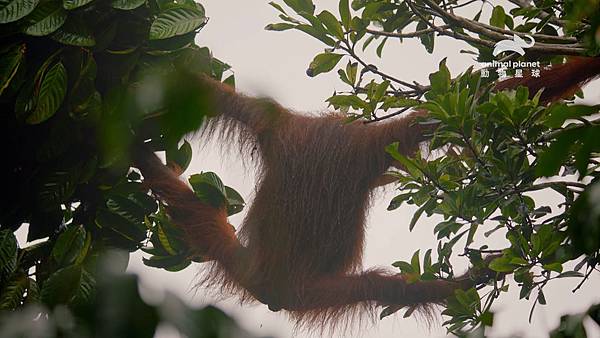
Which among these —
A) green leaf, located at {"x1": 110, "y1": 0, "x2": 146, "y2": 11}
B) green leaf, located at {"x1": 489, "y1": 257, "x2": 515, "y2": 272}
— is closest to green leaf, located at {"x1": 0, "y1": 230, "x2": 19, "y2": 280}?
green leaf, located at {"x1": 110, "y1": 0, "x2": 146, "y2": 11}

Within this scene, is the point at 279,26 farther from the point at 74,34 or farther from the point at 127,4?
the point at 74,34

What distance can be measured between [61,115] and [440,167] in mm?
1466

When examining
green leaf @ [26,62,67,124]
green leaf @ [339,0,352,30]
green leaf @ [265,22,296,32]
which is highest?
green leaf @ [339,0,352,30]

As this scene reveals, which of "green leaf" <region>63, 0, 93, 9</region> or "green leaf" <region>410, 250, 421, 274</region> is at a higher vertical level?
"green leaf" <region>63, 0, 93, 9</region>

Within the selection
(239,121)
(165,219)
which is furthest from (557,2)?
(165,219)

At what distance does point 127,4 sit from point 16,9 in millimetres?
420

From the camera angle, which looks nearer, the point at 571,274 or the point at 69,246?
the point at 69,246

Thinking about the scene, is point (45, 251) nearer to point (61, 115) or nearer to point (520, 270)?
point (61, 115)

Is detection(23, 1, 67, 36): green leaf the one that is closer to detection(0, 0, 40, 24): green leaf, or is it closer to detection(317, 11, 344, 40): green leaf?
detection(0, 0, 40, 24): green leaf

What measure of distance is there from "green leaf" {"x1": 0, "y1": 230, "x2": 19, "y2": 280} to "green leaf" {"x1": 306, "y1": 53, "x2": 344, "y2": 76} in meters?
1.47

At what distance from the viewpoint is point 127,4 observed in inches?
98.0

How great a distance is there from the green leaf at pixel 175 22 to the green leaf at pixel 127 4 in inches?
3.8

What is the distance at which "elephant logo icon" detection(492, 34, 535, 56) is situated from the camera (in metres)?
2.69

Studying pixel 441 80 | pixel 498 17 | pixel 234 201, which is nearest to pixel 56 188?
pixel 234 201
